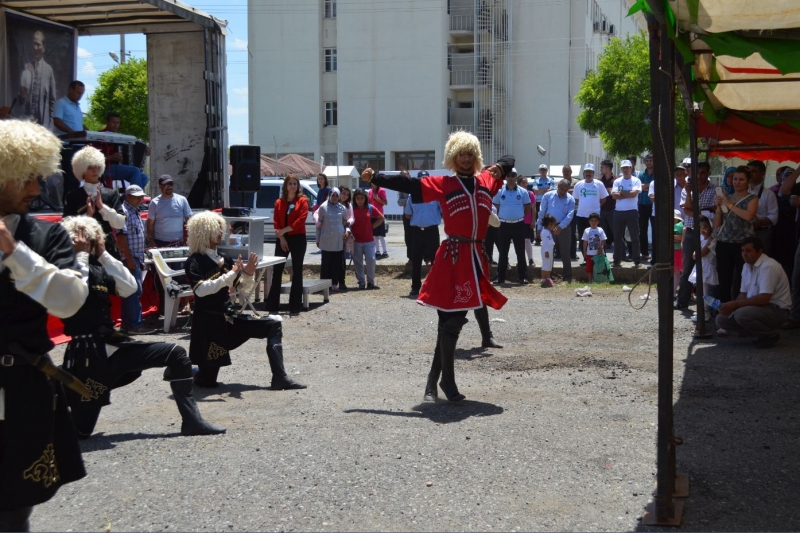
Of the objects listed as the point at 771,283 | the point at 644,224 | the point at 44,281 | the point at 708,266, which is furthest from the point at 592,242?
the point at 44,281

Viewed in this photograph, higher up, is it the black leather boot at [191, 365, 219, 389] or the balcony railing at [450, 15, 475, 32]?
the balcony railing at [450, 15, 475, 32]

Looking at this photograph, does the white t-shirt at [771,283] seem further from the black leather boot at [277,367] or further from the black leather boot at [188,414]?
the black leather boot at [188,414]

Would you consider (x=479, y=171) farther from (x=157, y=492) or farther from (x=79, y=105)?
(x=79, y=105)

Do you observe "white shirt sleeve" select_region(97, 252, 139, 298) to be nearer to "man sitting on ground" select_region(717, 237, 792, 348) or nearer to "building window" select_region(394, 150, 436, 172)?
"man sitting on ground" select_region(717, 237, 792, 348)

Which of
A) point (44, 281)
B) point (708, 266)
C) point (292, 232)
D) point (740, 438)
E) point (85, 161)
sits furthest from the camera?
point (292, 232)

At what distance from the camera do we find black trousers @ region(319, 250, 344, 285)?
47.3 ft

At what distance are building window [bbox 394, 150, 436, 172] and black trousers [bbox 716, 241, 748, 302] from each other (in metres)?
39.0

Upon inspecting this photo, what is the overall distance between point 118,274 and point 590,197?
460 inches

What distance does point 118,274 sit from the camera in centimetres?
591

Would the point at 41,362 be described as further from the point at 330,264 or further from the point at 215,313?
the point at 330,264

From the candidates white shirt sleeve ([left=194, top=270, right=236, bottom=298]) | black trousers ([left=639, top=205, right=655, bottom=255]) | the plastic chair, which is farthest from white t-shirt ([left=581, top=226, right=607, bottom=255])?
white shirt sleeve ([left=194, top=270, right=236, bottom=298])

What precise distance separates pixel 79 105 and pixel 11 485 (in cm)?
1096

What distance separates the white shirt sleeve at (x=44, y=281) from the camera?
10.5 feet

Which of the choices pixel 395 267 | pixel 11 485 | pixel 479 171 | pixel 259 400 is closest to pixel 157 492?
pixel 11 485
